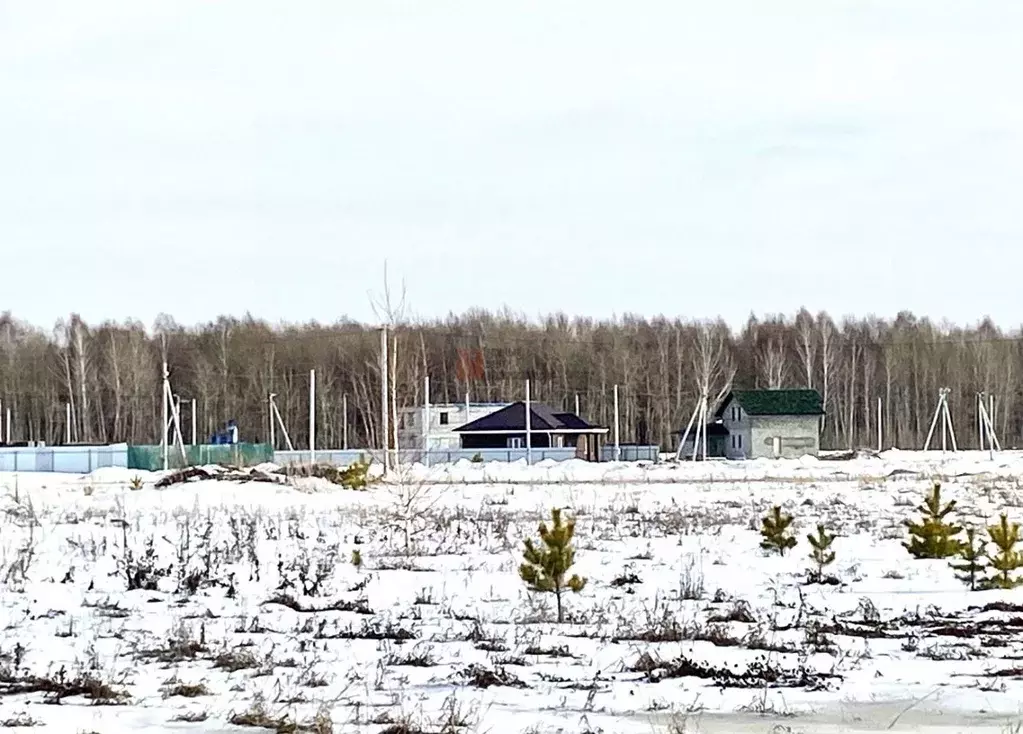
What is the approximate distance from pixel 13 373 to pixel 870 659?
89.5m

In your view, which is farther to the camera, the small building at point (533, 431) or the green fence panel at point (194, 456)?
the small building at point (533, 431)

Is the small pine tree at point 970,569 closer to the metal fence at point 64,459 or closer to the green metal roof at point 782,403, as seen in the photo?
the metal fence at point 64,459

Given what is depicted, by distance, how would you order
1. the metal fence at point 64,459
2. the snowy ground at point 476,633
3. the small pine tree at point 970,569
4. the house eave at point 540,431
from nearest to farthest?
the snowy ground at point 476,633
the small pine tree at point 970,569
the metal fence at point 64,459
the house eave at point 540,431

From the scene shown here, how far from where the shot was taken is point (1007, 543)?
1291cm

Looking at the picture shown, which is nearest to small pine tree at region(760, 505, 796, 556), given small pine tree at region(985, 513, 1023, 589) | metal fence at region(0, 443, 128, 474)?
small pine tree at region(985, 513, 1023, 589)

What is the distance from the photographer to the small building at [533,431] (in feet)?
223

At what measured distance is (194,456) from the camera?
6069 centimetres

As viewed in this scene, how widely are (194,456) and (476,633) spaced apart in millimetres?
52824

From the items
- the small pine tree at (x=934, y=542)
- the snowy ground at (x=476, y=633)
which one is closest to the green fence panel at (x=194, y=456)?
the snowy ground at (x=476, y=633)

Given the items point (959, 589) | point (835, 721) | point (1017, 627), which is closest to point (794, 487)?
point (959, 589)

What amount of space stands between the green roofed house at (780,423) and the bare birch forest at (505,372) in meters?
18.4

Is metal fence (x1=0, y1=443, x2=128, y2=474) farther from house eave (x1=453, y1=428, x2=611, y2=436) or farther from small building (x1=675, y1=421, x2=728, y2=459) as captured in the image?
small building (x1=675, y1=421, x2=728, y2=459)

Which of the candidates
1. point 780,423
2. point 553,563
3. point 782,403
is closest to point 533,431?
point 780,423

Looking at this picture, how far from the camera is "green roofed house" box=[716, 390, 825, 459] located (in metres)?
69.1
